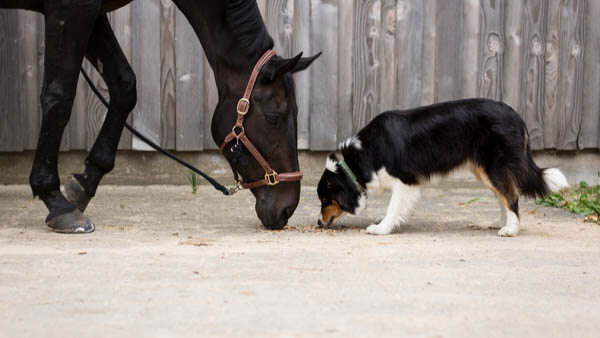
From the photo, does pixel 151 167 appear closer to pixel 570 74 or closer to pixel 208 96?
pixel 208 96

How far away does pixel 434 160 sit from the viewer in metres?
4.32

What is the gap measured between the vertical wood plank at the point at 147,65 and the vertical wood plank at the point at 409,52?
1.92m

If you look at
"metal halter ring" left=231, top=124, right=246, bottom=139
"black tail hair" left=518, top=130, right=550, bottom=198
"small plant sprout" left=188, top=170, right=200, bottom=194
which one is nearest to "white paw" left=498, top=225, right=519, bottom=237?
"black tail hair" left=518, top=130, right=550, bottom=198

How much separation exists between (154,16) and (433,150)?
2.78 metres

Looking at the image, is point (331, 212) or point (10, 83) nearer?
point (331, 212)

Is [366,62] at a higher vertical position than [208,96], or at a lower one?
higher

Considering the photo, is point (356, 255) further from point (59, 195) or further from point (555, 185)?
point (59, 195)

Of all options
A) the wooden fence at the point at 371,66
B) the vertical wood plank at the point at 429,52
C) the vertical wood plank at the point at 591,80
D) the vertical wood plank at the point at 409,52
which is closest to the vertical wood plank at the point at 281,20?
→ the wooden fence at the point at 371,66

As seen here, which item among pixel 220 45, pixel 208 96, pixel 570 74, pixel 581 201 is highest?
pixel 220 45

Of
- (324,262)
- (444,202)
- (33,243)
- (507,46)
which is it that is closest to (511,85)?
(507,46)

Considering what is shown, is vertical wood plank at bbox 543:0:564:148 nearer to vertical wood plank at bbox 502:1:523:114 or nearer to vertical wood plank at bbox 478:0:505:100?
vertical wood plank at bbox 502:1:523:114

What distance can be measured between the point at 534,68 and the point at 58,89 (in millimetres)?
3903

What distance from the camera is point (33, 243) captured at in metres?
3.75

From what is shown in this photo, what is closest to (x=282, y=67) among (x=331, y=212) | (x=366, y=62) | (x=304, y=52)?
(x=331, y=212)
